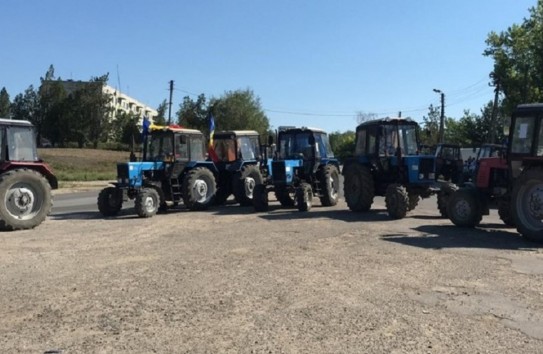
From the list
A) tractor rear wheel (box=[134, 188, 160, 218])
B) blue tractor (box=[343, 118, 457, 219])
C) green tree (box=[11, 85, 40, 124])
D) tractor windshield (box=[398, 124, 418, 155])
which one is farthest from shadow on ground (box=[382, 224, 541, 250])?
green tree (box=[11, 85, 40, 124])

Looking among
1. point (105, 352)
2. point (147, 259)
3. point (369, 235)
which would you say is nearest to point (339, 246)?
point (369, 235)

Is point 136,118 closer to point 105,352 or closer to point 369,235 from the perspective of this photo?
point 369,235

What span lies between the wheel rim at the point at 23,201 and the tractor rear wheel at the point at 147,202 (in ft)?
8.83

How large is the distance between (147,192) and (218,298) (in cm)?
935

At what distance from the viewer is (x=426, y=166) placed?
50.0 ft

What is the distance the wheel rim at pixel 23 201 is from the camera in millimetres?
13000

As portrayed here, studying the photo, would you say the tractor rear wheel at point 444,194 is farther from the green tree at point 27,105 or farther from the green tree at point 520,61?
the green tree at point 27,105

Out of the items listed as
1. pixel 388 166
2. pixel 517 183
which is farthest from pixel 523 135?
pixel 388 166

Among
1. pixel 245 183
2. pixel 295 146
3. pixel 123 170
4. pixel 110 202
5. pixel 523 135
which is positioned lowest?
pixel 110 202

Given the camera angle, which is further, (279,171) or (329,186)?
(329,186)

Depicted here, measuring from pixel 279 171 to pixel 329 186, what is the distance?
1738 millimetres

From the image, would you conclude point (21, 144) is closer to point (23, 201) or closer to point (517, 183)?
point (23, 201)

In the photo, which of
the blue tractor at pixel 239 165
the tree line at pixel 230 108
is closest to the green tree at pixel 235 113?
the tree line at pixel 230 108

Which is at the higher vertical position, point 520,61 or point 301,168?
point 520,61
